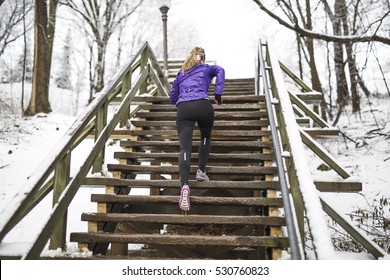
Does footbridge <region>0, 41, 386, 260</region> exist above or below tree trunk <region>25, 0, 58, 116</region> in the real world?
below

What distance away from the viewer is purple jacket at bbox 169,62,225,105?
12.1 ft

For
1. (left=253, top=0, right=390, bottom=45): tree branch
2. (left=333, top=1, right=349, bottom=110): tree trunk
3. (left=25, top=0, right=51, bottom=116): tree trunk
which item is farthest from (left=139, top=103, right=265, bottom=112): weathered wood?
(left=333, top=1, right=349, bottom=110): tree trunk

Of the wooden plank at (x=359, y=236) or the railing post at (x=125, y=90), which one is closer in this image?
the wooden plank at (x=359, y=236)

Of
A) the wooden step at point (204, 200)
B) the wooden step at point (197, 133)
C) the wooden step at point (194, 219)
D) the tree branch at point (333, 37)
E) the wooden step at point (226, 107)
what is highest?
the tree branch at point (333, 37)

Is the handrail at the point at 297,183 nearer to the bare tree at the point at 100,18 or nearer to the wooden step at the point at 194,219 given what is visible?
the wooden step at the point at 194,219

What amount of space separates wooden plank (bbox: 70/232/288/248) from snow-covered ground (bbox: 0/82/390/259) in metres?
3.32

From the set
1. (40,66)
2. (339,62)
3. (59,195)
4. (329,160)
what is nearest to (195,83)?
(329,160)

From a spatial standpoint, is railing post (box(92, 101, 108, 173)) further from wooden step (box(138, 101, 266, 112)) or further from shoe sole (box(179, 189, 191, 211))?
wooden step (box(138, 101, 266, 112))

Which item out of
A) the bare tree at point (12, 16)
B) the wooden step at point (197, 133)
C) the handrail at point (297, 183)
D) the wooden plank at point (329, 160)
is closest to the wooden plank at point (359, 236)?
the handrail at point (297, 183)

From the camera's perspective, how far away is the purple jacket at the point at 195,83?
3.68m

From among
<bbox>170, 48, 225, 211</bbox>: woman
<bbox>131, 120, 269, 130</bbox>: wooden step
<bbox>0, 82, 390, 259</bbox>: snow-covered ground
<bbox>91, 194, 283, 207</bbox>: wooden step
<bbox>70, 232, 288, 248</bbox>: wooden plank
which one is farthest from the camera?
<bbox>0, 82, 390, 259</bbox>: snow-covered ground

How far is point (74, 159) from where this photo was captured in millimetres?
8828
